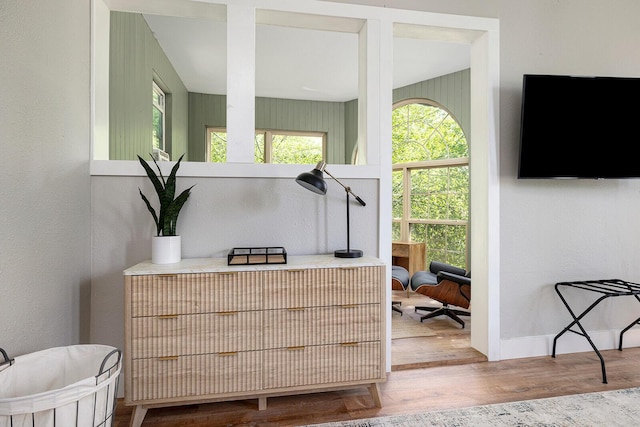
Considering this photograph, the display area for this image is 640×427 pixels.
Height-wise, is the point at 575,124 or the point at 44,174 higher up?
the point at 575,124

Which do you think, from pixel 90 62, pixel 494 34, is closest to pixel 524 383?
pixel 494 34

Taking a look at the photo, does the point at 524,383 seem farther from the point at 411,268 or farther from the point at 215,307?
the point at 411,268

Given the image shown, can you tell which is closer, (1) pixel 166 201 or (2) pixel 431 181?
(1) pixel 166 201

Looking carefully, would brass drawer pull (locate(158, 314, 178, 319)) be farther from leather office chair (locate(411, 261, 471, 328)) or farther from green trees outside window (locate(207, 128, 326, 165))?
green trees outside window (locate(207, 128, 326, 165))

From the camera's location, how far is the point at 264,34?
362cm

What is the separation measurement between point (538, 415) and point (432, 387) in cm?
53

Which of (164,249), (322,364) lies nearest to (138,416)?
(164,249)

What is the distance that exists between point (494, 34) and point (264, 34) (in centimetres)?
222

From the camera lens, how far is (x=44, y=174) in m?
1.54

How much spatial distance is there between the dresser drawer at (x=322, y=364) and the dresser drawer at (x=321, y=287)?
0.23 m

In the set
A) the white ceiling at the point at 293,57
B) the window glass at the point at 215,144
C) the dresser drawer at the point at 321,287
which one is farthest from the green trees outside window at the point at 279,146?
the dresser drawer at the point at 321,287

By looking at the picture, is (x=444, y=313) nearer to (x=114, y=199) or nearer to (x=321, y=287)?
(x=321, y=287)

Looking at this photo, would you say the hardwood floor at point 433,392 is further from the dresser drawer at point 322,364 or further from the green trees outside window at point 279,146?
the green trees outside window at point 279,146

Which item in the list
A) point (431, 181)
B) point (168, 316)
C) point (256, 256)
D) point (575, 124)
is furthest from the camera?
point (431, 181)
